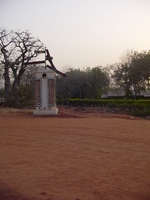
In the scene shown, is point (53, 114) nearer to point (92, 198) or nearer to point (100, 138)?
point (100, 138)

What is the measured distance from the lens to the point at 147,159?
6926mm

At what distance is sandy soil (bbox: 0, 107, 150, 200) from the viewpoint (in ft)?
14.7

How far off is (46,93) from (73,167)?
13.3 metres

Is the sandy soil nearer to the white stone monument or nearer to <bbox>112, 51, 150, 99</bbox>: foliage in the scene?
the white stone monument

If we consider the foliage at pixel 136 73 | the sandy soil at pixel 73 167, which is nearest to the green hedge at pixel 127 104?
the foliage at pixel 136 73

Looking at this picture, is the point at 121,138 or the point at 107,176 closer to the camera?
the point at 107,176

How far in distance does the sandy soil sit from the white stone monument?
8.54 m

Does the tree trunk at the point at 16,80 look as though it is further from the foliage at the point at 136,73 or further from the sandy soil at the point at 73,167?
the sandy soil at the point at 73,167

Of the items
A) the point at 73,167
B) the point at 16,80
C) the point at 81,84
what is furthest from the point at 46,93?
the point at 81,84

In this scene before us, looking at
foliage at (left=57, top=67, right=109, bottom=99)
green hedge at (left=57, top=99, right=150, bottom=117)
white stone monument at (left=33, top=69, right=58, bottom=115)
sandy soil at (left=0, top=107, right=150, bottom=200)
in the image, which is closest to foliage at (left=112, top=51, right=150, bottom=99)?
green hedge at (left=57, top=99, right=150, bottom=117)

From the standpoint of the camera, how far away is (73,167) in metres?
5.91

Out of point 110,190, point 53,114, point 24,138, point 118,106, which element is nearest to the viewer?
point 110,190

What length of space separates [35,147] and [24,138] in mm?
1655

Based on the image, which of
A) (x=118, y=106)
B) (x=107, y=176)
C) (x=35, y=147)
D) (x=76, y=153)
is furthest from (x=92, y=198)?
(x=118, y=106)
